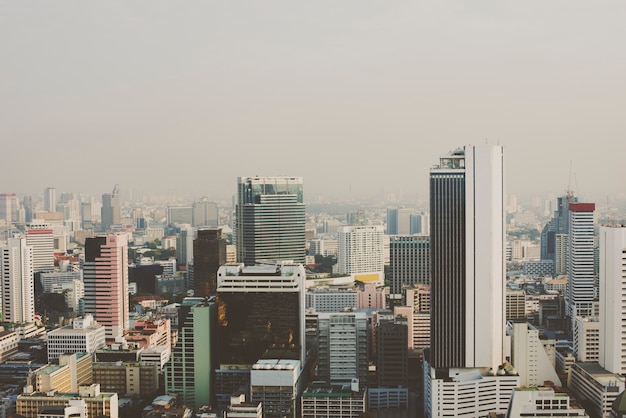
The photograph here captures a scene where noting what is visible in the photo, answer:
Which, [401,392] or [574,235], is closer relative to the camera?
[401,392]

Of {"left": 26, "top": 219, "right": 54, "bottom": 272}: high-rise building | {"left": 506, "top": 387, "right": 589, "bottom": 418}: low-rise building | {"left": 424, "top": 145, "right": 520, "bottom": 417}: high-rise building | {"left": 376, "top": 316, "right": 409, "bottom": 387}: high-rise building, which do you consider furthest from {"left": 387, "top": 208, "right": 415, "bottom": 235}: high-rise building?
{"left": 506, "top": 387, "right": 589, "bottom": 418}: low-rise building

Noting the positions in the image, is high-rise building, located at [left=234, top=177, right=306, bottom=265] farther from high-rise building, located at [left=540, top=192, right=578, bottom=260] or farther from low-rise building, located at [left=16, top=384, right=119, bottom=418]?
low-rise building, located at [left=16, top=384, right=119, bottom=418]

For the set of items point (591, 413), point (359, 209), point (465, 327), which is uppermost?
point (359, 209)

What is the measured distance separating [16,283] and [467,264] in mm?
8777

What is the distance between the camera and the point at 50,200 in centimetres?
1547

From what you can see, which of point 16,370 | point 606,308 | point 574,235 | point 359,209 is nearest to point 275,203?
point 359,209

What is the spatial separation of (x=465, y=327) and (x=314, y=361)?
7.34 feet

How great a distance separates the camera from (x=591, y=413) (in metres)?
8.69

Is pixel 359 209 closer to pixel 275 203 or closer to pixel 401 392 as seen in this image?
pixel 275 203

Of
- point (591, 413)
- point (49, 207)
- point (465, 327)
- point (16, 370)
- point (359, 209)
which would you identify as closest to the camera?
point (591, 413)

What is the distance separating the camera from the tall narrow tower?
9266 mm

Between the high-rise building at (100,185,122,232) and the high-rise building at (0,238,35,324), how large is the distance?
1.80 m

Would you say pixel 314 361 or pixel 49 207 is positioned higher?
pixel 49 207

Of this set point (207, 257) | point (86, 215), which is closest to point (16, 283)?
point (207, 257)
